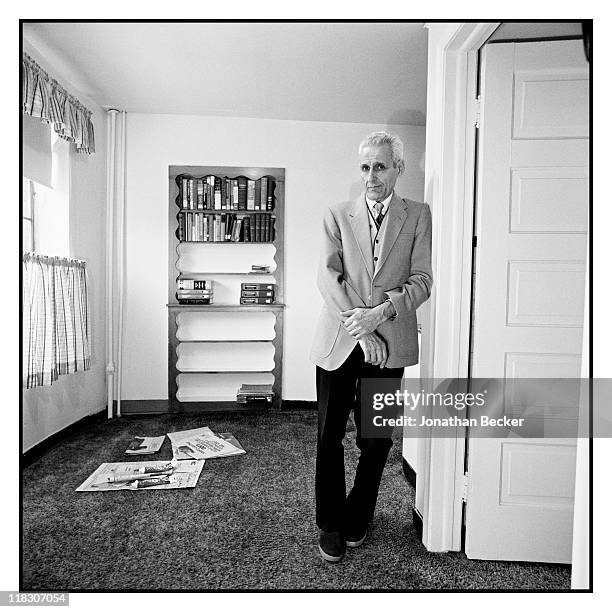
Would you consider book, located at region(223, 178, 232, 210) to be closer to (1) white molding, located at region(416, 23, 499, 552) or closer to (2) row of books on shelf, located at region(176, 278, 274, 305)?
(2) row of books on shelf, located at region(176, 278, 274, 305)

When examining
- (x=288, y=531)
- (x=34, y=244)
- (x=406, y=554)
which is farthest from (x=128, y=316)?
(x=406, y=554)

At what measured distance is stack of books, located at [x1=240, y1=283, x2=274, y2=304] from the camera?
368 centimetres

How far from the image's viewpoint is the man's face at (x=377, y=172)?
1.62 metres

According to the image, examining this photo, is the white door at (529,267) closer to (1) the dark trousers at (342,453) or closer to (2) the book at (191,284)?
(1) the dark trousers at (342,453)

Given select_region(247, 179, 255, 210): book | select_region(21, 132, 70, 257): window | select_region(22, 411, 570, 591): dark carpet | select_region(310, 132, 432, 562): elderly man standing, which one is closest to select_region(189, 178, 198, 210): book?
select_region(247, 179, 255, 210): book

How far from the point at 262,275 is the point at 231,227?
0.41m

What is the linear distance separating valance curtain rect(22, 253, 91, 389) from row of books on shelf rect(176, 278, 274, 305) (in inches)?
27.2

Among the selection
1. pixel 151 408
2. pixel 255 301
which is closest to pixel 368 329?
pixel 255 301

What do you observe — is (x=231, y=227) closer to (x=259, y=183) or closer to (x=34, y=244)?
(x=259, y=183)

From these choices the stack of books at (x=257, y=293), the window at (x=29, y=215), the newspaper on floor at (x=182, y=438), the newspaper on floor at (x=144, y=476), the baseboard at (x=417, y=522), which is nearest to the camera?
the baseboard at (x=417, y=522)

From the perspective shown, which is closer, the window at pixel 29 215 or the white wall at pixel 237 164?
the window at pixel 29 215

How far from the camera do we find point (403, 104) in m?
3.28

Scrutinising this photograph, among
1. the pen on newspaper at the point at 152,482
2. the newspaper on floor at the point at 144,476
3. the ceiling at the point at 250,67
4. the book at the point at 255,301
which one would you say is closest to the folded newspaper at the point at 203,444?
the newspaper on floor at the point at 144,476

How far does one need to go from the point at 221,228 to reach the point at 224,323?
0.69 meters
